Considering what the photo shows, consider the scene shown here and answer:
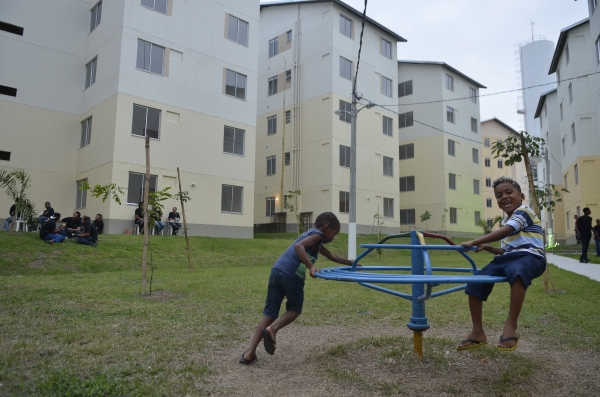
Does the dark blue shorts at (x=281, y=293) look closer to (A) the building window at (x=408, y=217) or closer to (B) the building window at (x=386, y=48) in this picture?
(B) the building window at (x=386, y=48)

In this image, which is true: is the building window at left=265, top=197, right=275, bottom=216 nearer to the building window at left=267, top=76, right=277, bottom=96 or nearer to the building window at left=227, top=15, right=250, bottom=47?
the building window at left=267, top=76, right=277, bottom=96

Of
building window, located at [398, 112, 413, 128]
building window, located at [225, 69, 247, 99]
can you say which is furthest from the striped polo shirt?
building window, located at [398, 112, 413, 128]

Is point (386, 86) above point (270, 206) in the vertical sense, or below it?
above

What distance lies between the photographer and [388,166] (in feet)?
119

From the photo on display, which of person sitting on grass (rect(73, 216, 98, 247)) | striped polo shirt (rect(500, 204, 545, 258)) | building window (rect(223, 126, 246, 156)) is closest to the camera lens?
striped polo shirt (rect(500, 204, 545, 258))

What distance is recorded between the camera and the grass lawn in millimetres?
3934

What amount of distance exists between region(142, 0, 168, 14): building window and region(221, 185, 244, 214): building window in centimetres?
941

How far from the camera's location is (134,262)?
16.5m

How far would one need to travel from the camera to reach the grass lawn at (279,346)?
393 centimetres

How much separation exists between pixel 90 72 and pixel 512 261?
25855 mm

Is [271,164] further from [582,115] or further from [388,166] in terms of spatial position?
[582,115]

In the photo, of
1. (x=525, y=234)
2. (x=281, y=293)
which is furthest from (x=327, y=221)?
(x=525, y=234)

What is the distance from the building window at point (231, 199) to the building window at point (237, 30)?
8464 millimetres

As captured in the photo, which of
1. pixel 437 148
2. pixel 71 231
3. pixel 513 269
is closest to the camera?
pixel 513 269
